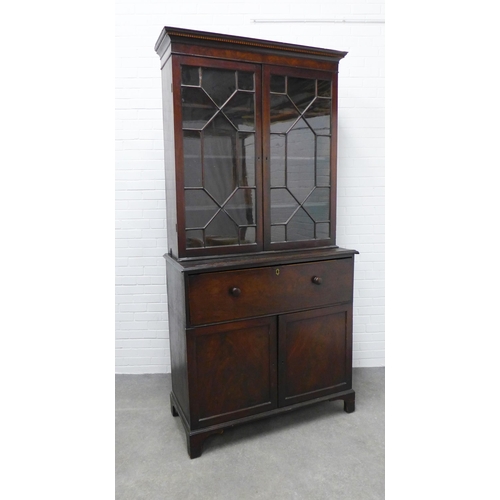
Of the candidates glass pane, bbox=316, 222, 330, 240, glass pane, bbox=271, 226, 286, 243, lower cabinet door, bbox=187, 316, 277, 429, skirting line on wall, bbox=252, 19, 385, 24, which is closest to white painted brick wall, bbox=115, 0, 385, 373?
skirting line on wall, bbox=252, 19, 385, 24

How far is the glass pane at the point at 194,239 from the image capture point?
1966 mm

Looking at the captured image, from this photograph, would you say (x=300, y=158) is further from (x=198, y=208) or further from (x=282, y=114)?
(x=198, y=208)

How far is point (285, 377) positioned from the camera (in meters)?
2.11

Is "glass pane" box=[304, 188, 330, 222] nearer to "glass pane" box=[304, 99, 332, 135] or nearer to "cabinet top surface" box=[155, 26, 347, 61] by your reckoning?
"glass pane" box=[304, 99, 332, 135]

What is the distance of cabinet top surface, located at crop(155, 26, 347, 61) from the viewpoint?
180 centimetres

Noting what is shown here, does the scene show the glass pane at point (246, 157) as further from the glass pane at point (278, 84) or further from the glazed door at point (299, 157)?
the glass pane at point (278, 84)

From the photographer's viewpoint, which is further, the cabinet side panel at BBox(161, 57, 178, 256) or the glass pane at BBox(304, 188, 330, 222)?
the glass pane at BBox(304, 188, 330, 222)

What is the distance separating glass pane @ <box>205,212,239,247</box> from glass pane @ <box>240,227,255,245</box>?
0.09ft

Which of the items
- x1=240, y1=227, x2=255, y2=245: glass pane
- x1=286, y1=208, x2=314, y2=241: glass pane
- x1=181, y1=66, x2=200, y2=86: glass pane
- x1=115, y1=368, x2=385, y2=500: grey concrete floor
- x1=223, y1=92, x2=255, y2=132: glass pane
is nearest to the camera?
x1=115, y1=368, x2=385, y2=500: grey concrete floor

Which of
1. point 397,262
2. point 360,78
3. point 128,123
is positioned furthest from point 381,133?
point 397,262

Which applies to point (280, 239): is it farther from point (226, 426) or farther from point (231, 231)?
point (226, 426)

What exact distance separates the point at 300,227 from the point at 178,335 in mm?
858

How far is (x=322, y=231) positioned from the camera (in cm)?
227

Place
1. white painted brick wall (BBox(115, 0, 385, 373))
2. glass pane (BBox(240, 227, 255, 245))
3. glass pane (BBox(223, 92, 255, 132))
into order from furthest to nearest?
white painted brick wall (BBox(115, 0, 385, 373))
glass pane (BBox(240, 227, 255, 245))
glass pane (BBox(223, 92, 255, 132))
